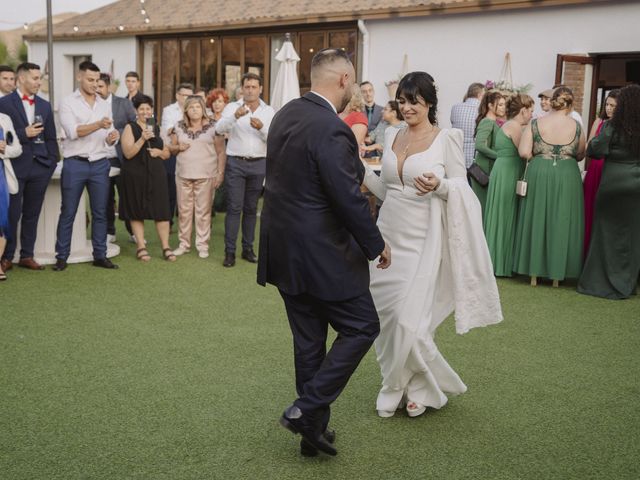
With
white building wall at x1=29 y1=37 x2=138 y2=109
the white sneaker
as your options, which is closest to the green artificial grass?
the white sneaker

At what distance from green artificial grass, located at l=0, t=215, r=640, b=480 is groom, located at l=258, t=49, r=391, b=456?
1.71 ft

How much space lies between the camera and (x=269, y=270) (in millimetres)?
3760

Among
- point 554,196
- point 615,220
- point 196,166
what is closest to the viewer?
point 615,220

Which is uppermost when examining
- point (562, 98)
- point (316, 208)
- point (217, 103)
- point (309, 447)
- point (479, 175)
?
point (562, 98)

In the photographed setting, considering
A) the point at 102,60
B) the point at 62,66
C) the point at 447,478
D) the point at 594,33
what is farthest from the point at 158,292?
the point at 62,66

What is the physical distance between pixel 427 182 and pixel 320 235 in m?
0.85

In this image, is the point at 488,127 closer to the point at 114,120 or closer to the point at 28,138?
the point at 114,120

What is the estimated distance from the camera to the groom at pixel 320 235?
11.4 feet

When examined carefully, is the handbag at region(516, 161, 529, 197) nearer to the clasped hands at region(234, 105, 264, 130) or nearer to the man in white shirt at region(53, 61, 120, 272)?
the clasped hands at region(234, 105, 264, 130)

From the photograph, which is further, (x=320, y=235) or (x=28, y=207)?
(x=28, y=207)

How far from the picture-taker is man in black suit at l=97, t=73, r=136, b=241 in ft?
31.2

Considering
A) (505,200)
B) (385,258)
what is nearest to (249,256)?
(505,200)

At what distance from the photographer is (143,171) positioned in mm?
8711

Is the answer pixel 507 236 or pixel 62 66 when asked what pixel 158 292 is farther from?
pixel 62 66
